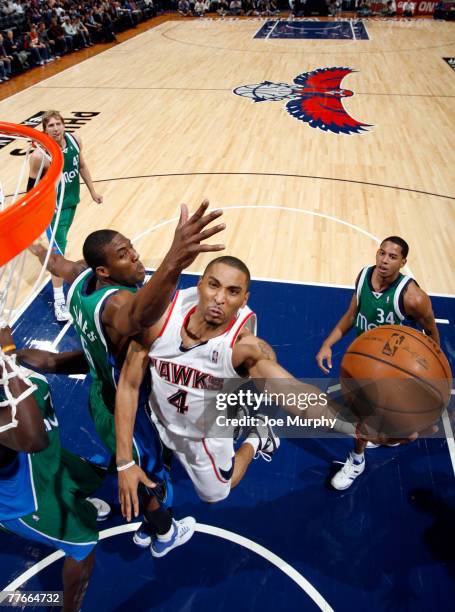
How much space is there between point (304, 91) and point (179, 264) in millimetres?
10997

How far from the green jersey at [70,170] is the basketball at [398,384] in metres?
3.36

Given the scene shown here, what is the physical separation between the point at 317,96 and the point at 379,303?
927cm

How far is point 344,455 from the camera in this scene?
10.8 feet

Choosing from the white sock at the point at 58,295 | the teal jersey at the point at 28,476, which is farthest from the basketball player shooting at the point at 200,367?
the white sock at the point at 58,295

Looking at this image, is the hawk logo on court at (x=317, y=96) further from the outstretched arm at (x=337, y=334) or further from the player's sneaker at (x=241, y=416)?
the player's sneaker at (x=241, y=416)

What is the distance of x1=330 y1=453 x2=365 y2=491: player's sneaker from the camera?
9.92 ft

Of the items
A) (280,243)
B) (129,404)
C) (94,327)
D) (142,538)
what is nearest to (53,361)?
(94,327)

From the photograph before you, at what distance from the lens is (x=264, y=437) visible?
2951 mm

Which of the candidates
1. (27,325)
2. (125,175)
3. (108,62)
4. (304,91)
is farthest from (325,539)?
(108,62)

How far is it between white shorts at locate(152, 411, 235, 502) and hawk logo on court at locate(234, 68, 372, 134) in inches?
320

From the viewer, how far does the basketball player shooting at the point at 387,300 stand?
296 cm

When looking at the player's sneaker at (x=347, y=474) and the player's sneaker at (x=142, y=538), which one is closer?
the player's sneaker at (x=142, y=538)

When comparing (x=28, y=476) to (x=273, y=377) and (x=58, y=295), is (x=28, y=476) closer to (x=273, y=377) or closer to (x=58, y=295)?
(x=273, y=377)

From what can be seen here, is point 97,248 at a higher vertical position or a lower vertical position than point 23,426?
higher
